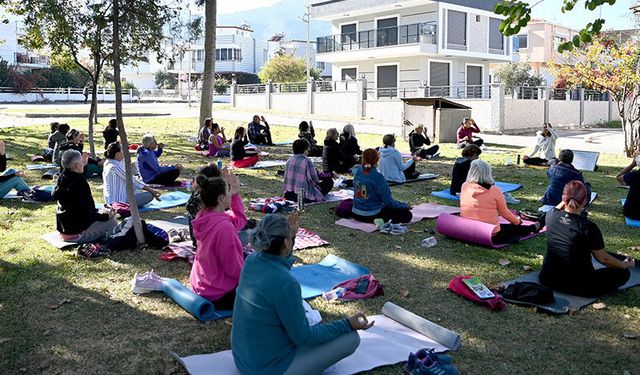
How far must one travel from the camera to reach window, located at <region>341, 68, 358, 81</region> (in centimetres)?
4422

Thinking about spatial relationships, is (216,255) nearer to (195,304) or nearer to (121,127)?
(195,304)

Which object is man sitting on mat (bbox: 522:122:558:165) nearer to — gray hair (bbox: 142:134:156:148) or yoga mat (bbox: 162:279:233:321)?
gray hair (bbox: 142:134:156:148)

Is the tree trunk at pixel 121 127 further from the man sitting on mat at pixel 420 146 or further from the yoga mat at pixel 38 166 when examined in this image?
the man sitting on mat at pixel 420 146

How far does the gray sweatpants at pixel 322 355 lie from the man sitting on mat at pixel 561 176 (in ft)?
22.2

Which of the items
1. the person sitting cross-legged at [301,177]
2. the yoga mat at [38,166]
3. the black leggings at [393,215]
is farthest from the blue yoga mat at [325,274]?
the yoga mat at [38,166]

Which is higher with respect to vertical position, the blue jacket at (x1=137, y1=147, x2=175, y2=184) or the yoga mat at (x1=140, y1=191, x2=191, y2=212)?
the blue jacket at (x1=137, y1=147, x2=175, y2=184)

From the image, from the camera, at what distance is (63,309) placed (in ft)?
19.7

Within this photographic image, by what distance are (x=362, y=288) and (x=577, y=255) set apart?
2.15 m

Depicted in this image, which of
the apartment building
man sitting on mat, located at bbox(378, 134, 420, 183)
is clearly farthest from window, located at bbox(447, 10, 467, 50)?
man sitting on mat, located at bbox(378, 134, 420, 183)

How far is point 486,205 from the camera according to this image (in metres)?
8.12

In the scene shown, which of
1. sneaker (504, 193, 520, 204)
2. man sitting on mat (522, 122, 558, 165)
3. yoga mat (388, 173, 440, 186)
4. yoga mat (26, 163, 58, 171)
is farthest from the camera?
man sitting on mat (522, 122, 558, 165)

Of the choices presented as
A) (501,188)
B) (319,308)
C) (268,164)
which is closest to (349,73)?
(268,164)

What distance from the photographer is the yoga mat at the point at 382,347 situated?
469cm

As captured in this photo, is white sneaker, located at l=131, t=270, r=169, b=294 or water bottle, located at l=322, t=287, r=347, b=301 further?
white sneaker, located at l=131, t=270, r=169, b=294
